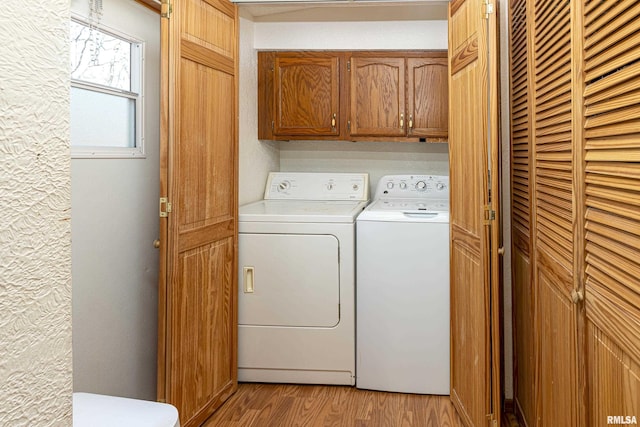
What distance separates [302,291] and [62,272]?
2282 mm

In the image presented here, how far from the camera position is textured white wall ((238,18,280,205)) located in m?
3.33

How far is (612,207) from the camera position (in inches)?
43.7

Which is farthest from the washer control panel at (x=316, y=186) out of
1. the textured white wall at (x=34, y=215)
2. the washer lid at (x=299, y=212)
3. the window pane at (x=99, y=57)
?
the textured white wall at (x=34, y=215)

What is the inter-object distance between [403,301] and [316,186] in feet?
4.22

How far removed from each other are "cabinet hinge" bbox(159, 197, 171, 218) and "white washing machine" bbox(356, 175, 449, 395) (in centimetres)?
109

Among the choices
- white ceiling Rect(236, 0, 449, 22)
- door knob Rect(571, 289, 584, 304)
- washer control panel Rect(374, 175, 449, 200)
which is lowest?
door knob Rect(571, 289, 584, 304)

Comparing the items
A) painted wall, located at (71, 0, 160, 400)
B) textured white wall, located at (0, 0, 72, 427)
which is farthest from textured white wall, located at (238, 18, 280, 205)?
textured white wall, located at (0, 0, 72, 427)

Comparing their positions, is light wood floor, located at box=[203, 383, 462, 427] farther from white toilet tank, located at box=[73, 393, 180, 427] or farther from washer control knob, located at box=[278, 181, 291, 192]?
washer control knob, located at box=[278, 181, 291, 192]

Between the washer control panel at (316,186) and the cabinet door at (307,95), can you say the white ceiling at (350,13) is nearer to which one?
the cabinet door at (307,95)

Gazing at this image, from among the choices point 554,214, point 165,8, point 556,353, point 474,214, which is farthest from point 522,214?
point 165,8

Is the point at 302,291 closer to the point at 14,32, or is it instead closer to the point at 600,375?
the point at 600,375

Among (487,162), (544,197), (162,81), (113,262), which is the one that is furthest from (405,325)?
(162,81)

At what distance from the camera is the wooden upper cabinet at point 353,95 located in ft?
11.5

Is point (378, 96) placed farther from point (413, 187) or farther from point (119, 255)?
point (119, 255)
